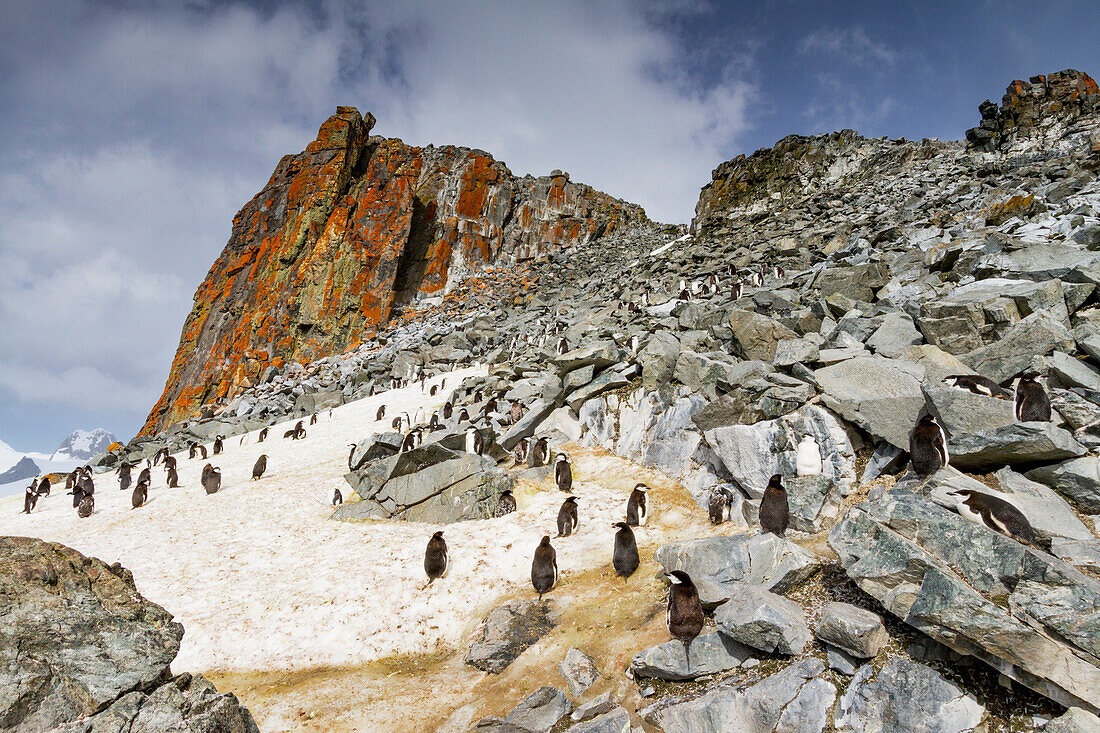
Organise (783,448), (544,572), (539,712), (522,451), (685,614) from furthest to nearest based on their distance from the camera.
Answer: (522,451)
(783,448)
(544,572)
(685,614)
(539,712)

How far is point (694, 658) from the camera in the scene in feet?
19.0

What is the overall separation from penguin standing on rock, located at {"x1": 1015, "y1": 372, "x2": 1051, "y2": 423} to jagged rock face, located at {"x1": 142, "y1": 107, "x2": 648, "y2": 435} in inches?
2122

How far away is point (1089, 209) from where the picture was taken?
50.6 ft

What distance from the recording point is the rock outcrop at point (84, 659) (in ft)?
11.4

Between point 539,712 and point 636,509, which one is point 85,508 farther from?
point 539,712

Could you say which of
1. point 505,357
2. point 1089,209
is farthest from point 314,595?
point 1089,209

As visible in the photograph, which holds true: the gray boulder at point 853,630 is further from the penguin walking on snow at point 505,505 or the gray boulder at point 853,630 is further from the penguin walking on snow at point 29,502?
the penguin walking on snow at point 29,502

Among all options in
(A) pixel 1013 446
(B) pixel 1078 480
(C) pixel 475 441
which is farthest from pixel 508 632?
(C) pixel 475 441

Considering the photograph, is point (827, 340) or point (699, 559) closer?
point (699, 559)

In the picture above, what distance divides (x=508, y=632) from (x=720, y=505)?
4585 mm

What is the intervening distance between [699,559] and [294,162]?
7523 centimetres

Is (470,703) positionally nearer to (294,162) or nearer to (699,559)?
(699,559)

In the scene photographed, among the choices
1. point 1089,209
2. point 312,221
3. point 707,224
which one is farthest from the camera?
point 312,221

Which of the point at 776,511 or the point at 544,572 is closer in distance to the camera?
the point at 776,511
